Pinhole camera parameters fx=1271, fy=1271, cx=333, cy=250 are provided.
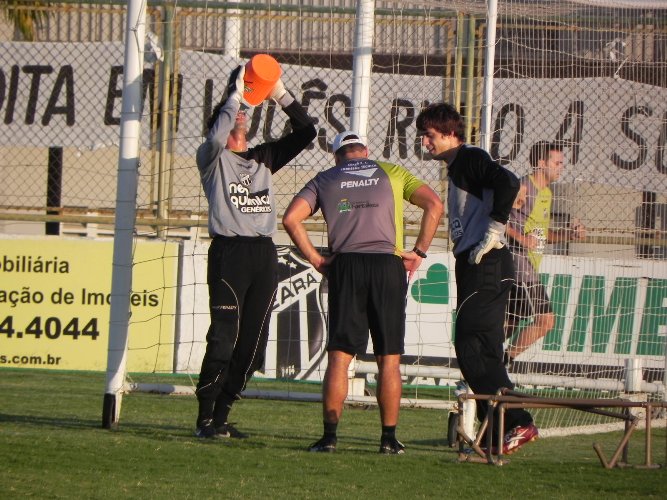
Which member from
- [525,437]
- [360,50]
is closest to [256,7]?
[360,50]

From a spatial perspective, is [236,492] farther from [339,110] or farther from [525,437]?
[339,110]

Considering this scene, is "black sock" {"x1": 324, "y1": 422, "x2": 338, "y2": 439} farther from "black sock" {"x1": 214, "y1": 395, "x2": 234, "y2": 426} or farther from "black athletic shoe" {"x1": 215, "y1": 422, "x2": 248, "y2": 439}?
"black sock" {"x1": 214, "y1": 395, "x2": 234, "y2": 426}

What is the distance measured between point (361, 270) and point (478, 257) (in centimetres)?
67

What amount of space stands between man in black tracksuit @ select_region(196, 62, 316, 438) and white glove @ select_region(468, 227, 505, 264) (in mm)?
1328

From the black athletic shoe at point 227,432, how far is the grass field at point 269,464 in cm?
12

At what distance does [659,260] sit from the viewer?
484 inches

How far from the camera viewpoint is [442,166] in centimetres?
1119

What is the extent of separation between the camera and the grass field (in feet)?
18.7

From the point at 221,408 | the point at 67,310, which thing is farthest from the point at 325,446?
the point at 67,310

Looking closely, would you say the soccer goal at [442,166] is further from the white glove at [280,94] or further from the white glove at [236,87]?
the white glove at [236,87]

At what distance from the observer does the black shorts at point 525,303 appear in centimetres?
981

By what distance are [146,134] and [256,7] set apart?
1.69 metres

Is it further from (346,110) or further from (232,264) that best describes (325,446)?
(346,110)

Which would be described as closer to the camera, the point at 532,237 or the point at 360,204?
the point at 360,204
